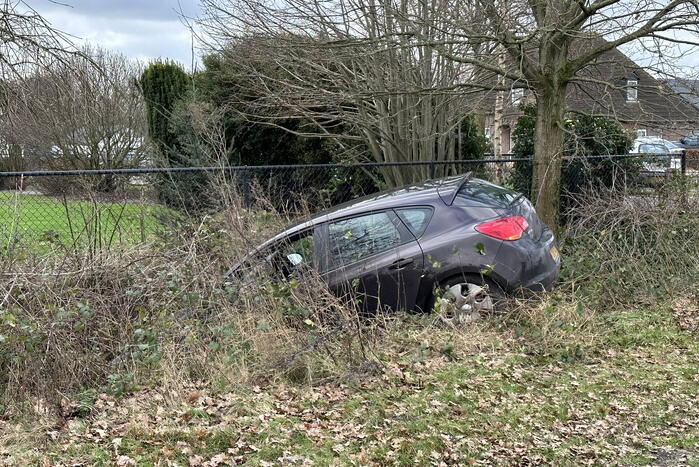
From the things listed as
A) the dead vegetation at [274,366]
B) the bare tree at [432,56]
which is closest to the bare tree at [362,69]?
the bare tree at [432,56]

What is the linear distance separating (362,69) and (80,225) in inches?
265

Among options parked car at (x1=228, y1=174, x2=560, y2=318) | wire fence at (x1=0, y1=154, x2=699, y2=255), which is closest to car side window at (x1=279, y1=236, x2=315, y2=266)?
parked car at (x1=228, y1=174, x2=560, y2=318)

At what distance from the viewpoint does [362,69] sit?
12.2 meters

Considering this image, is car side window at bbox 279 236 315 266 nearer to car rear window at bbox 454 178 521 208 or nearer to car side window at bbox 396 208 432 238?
car side window at bbox 396 208 432 238

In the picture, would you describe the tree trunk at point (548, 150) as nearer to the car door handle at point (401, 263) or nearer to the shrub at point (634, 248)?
the shrub at point (634, 248)

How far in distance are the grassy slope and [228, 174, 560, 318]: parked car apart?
98 centimetres

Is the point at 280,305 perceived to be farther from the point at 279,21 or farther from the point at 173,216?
the point at 279,21

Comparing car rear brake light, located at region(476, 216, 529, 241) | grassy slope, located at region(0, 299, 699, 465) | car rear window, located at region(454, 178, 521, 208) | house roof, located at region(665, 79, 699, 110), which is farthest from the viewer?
house roof, located at region(665, 79, 699, 110)

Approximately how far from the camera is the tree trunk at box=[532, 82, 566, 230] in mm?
9625

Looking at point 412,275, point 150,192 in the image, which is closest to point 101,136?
point 150,192

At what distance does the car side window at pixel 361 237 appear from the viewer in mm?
6625

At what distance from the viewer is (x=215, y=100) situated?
16531 millimetres

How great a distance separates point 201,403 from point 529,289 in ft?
10.9

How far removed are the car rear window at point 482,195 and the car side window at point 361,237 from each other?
704 millimetres
